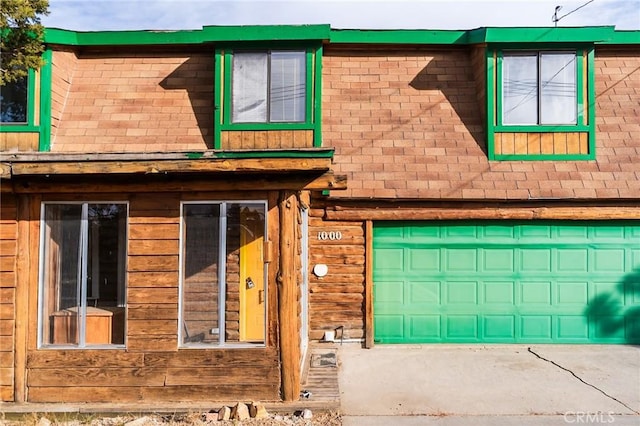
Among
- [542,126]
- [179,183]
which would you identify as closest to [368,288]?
[179,183]

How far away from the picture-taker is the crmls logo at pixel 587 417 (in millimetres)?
5238

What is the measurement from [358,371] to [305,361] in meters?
0.78

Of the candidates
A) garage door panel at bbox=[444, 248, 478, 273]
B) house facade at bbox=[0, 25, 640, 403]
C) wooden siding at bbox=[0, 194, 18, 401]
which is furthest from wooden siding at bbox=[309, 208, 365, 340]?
wooden siding at bbox=[0, 194, 18, 401]

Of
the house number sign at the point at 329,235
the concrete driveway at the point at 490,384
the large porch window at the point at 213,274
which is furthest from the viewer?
the house number sign at the point at 329,235

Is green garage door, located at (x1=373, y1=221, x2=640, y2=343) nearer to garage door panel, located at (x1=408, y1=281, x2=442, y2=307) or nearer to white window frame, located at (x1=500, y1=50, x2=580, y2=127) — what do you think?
garage door panel, located at (x1=408, y1=281, x2=442, y2=307)

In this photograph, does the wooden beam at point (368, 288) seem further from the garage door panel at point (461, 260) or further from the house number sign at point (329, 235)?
the garage door panel at point (461, 260)

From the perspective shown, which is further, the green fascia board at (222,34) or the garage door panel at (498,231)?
the green fascia board at (222,34)

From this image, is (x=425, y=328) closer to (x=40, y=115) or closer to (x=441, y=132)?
(x=441, y=132)

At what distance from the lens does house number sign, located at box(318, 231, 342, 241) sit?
8695 mm

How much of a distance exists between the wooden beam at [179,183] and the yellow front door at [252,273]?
40 cm

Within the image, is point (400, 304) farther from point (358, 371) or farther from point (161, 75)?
point (161, 75)

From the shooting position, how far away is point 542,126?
9102mm

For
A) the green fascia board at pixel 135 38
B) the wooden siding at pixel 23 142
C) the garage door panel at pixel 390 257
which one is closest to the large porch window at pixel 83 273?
the wooden siding at pixel 23 142

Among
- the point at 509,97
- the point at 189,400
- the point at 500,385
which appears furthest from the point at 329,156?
the point at 509,97
